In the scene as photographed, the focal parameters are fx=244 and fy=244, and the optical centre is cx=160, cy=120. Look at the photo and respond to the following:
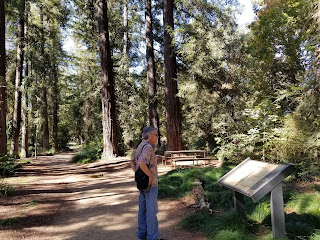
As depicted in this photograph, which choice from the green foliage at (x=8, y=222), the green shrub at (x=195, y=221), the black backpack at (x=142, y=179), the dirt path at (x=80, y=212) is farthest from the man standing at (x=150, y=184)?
the green foliage at (x=8, y=222)

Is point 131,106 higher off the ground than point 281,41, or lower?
lower

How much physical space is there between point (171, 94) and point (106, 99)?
14.9 feet

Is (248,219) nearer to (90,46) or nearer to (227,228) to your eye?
(227,228)

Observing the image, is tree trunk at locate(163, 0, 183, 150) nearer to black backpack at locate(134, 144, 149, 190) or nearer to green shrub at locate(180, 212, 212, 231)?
green shrub at locate(180, 212, 212, 231)

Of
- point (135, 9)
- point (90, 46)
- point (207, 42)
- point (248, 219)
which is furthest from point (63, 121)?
point (248, 219)

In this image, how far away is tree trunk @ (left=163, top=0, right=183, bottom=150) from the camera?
41.2 feet

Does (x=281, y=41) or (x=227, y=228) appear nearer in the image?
(x=227, y=228)

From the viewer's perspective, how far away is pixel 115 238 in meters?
4.45

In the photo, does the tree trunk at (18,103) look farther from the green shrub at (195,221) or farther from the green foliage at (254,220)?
the green shrub at (195,221)

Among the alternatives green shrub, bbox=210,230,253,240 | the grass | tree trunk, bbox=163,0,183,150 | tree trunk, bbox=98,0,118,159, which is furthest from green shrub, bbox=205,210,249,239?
tree trunk, bbox=98,0,118,159

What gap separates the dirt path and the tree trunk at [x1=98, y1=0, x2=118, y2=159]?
5676 mm

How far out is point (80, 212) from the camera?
19.5 feet

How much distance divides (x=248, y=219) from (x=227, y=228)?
70 centimetres

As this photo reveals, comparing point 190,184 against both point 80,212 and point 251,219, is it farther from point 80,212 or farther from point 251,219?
point 80,212
